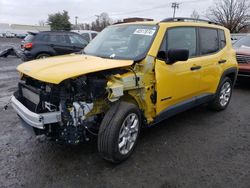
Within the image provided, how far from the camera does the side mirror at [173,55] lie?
3.33 metres

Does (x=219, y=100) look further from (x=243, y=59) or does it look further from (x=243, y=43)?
(x=243, y=43)

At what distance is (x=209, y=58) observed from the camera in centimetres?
458

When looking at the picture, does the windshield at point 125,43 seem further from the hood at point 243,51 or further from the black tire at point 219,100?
the hood at point 243,51

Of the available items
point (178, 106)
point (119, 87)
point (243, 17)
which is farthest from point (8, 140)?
point (243, 17)

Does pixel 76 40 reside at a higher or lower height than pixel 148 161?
higher

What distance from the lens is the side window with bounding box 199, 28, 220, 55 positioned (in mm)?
4508

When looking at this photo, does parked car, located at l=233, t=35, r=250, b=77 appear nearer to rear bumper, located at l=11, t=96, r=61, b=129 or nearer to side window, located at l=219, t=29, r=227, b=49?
side window, located at l=219, t=29, r=227, b=49

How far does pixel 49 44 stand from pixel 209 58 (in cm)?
826

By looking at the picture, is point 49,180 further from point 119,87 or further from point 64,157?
point 119,87

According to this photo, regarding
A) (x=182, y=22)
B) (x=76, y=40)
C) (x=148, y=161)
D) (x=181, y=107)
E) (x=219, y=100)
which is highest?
(x=182, y=22)

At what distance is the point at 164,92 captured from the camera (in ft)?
11.8

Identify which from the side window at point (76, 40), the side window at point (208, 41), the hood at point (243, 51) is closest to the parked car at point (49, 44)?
the side window at point (76, 40)

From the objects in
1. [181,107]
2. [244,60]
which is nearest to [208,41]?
[181,107]

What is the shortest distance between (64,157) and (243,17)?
49155 mm
